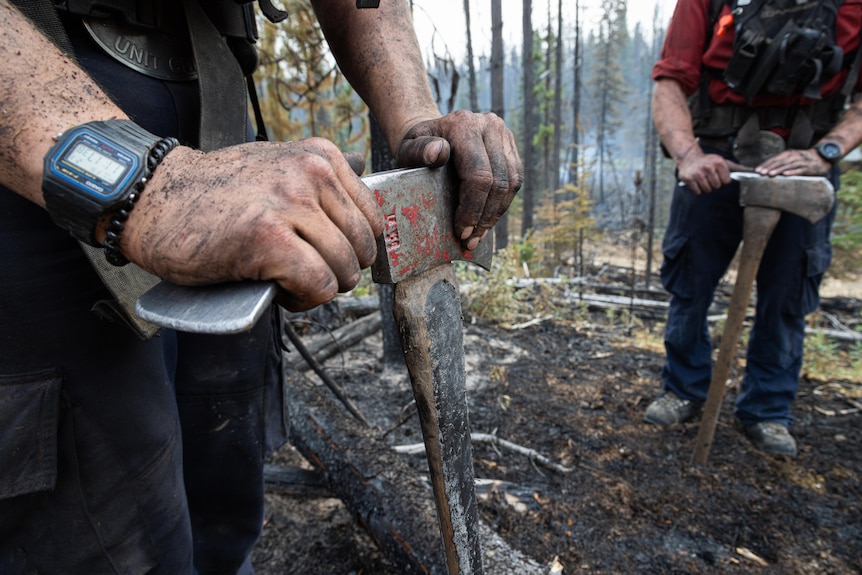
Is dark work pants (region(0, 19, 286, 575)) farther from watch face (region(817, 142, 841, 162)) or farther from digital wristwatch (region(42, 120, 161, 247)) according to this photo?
watch face (region(817, 142, 841, 162))

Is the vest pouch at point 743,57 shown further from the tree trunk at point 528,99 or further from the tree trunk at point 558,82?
the tree trunk at point 558,82

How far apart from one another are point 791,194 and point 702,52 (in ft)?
3.92

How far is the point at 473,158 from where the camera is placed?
101 cm

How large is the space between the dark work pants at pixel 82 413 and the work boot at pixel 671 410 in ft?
9.01

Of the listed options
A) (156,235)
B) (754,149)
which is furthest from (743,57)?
(156,235)

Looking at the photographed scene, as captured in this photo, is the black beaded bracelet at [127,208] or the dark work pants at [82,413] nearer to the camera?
the black beaded bracelet at [127,208]

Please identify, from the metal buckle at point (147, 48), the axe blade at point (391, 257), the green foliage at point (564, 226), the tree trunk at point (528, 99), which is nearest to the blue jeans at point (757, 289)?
the axe blade at point (391, 257)

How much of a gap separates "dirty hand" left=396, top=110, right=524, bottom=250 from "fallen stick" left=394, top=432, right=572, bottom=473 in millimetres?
1660

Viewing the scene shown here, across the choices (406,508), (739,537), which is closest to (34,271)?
(406,508)

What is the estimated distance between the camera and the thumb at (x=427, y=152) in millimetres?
969

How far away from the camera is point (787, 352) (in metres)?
2.75

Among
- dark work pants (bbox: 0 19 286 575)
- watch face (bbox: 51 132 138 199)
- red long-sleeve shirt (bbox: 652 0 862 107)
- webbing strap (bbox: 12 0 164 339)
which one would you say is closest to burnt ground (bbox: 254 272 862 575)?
dark work pants (bbox: 0 19 286 575)

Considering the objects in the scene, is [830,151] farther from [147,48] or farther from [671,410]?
[147,48]

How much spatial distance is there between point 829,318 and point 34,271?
8.23 meters
